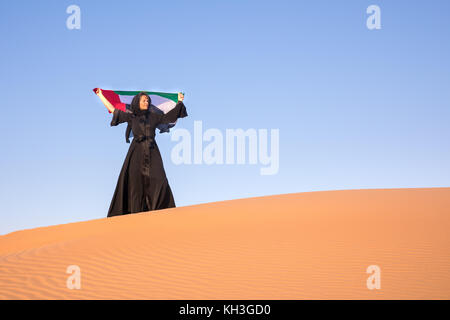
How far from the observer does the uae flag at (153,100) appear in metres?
14.1

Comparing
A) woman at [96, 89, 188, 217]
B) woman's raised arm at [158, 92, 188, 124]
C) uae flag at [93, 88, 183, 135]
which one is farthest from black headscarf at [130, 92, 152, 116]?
woman's raised arm at [158, 92, 188, 124]

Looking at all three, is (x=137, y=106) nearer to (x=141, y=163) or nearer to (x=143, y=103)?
(x=143, y=103)

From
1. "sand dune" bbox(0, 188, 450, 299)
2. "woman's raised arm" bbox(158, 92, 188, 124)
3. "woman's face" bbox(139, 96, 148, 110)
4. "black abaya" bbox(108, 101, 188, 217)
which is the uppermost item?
"woman's face" bbox(139, 96, 148, 110)

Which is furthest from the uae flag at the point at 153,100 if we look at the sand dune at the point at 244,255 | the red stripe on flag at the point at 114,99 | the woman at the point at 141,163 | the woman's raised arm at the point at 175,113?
the sand dune at the point at 244,255

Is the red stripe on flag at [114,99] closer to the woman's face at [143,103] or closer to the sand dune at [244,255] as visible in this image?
the woman's face at [143,103]

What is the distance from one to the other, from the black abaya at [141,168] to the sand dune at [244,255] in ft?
3.30

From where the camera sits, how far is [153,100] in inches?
572

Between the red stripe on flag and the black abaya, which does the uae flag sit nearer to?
the red stripe on flag

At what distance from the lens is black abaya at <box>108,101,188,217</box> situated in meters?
13.7

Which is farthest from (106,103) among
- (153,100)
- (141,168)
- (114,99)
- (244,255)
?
(244,255)

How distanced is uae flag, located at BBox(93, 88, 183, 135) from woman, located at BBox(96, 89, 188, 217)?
281 millimetres

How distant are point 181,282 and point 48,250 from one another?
3.69 metres
